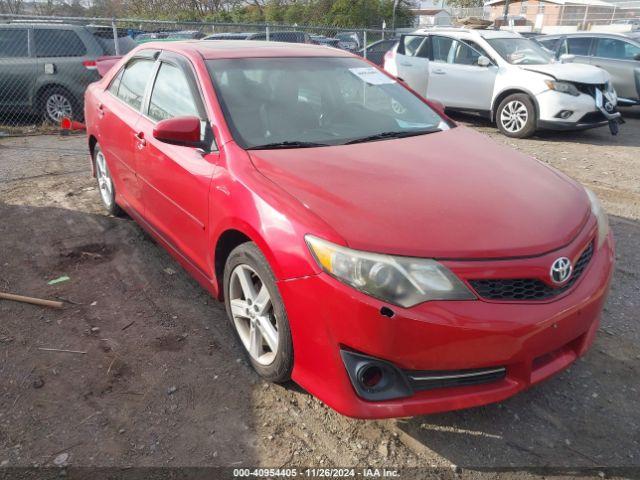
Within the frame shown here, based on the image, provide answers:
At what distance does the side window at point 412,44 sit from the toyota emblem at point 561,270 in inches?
330

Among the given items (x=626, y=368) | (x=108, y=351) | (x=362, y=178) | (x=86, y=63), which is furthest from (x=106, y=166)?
(x=86, y=63)

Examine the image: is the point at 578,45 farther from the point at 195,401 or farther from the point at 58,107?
the point at 195,401

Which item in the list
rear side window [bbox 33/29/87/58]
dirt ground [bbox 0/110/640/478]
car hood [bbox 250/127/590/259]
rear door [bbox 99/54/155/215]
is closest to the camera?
car hood [bbox 250/127/590/259]

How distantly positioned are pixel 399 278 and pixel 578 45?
1120 centimetres

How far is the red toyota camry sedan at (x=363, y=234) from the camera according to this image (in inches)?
80.7

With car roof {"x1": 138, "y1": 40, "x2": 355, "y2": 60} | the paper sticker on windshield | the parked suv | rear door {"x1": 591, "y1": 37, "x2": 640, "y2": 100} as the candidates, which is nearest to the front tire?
the parked suv

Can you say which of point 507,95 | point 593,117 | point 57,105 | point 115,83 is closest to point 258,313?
point 115,83

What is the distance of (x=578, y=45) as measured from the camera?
11070mm

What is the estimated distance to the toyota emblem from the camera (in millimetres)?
2176

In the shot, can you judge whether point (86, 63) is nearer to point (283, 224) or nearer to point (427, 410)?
point (283, 224)

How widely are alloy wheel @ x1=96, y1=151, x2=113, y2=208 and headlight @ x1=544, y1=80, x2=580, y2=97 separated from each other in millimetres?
6599

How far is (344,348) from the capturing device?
2100 millimetres

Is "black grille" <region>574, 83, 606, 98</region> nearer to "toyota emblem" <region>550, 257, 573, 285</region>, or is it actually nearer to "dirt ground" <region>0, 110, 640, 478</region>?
"dirt ground" <region>0, 110, 640, 478</region>

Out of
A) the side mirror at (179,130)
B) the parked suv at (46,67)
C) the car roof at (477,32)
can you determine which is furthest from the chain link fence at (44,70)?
the side mirror at (179,130)
